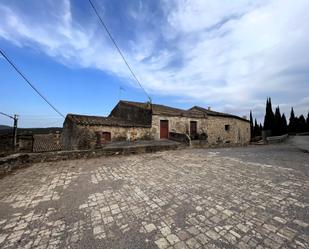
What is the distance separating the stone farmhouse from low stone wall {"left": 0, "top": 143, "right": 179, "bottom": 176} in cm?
178

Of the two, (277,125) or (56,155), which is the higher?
(277,125)

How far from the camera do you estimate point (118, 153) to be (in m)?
8.97

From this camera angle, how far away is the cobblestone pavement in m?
2.27

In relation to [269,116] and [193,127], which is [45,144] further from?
[269,116]

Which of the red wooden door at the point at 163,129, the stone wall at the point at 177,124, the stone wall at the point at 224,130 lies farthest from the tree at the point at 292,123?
the red wooden door at the point at 163,129

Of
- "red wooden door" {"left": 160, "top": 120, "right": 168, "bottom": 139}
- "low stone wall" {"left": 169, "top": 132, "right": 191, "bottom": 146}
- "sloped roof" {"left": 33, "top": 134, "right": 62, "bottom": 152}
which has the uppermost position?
"red wooden door" {"left": 160, "top": 120, "right": 168, "bottom": 139}

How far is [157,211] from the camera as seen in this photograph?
9.87 feet

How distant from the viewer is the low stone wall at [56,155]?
5982mm

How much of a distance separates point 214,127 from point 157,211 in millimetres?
20652

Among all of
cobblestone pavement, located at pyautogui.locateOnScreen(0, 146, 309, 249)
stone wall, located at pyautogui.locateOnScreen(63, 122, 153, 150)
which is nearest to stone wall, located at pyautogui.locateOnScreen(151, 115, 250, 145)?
stone wall, located at pyautogui.locateOnScreen(63, 122, 153, 150)

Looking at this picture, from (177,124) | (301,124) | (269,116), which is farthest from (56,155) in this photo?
(301,124)

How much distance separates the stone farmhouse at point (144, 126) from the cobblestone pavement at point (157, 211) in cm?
634

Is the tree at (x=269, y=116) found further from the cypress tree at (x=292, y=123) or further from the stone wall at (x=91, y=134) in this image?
the stone wall at (x=91, y=134)

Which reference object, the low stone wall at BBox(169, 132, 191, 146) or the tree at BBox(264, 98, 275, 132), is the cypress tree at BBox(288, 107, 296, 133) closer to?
the tree at BBox(264, 98, 275, 132)
